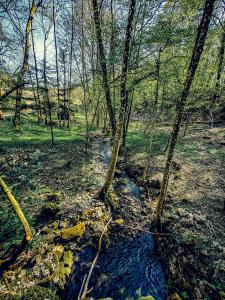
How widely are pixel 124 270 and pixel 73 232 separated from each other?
6.47 feet

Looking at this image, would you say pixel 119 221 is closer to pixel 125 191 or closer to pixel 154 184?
pixel 125 191

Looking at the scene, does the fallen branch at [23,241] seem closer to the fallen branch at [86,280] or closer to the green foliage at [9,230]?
the green foliage at [9,230]

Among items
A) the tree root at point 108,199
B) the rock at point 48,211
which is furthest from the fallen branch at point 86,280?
the rock at point 48,211

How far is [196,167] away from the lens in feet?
37.5

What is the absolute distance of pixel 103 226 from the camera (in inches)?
262

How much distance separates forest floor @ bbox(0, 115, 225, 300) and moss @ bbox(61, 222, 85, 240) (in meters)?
0.03

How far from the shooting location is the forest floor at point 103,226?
4.78 meters

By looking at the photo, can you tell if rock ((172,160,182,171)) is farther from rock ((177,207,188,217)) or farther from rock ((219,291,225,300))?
rock ((219,291,225,300))

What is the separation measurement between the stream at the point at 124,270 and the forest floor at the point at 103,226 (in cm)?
3

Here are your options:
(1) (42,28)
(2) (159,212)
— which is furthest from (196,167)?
(1) (42,28)

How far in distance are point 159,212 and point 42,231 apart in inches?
160

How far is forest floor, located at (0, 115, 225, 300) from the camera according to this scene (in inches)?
188

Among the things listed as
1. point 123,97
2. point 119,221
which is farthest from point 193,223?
point 123,97

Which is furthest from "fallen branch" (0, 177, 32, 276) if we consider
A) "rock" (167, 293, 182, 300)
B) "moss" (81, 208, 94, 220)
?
"rock" (167, 293, 182, 300)
